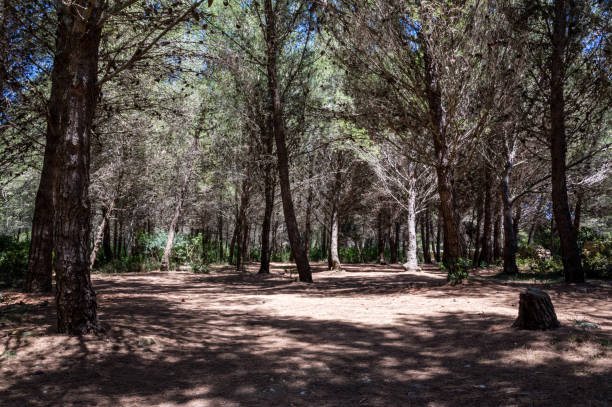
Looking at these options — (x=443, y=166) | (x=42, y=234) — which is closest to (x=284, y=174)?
(x=443, y=166)

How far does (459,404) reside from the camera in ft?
9.77

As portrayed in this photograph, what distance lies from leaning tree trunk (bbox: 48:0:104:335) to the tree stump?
493 centimetres

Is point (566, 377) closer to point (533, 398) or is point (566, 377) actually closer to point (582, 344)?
point (533, 398)

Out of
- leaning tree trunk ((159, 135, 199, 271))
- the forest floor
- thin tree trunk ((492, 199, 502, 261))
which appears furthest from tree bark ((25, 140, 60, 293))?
thin tree trunk ((492, 199, 502, 261))

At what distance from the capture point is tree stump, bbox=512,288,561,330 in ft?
14.5

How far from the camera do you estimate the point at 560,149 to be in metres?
9.90

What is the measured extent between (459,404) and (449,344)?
164cm

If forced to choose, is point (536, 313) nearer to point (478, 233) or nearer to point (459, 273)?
point (459, 273)

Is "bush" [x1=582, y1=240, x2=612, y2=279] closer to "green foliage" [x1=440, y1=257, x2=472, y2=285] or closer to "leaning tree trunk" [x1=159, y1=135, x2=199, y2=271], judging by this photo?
"green foliage" [x1=440, y1=257, x2=472, y2=285]

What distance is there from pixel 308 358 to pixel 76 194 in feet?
10.4

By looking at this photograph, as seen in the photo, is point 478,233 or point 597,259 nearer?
point 597,259

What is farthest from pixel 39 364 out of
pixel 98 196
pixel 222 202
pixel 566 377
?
pixel 222 202

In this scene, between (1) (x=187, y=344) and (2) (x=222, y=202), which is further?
(2) (x=222, y=202)

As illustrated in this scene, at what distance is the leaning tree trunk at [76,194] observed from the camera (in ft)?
14.4
